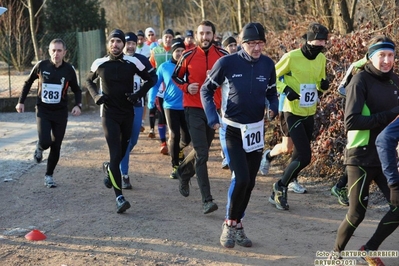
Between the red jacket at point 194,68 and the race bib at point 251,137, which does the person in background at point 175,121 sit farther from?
the race bib at point 251,137

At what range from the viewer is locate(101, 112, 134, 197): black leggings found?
768 cm

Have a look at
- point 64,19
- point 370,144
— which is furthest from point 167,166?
point 64,19

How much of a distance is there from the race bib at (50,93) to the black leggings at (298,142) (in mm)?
3170

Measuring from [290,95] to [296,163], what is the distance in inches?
32.9

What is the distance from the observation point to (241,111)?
640 cm

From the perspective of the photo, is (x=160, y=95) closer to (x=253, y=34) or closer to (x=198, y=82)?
(x=198, y=82)

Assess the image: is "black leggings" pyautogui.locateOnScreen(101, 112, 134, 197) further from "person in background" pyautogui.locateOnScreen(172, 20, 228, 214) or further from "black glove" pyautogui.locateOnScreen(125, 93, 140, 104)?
"person in background" pyautogui.locateOnScreen(172, 20, 228, 214)

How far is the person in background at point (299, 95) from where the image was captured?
788 centimetres

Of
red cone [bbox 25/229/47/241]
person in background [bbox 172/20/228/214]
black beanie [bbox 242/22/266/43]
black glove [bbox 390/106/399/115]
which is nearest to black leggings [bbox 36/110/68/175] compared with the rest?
person in background [bbox 172/20/228/214]

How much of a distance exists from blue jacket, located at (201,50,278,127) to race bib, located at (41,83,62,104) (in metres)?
3.15

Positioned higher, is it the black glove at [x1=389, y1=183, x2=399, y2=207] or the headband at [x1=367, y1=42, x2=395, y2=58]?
the headband at [x1=367, y1=42, x2=395, y2=58]

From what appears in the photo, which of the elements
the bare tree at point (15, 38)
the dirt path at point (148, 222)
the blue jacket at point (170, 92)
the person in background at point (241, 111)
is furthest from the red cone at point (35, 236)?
the bare tree at point (15, 38)

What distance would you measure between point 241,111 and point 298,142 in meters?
1.71

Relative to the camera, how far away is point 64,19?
25906 millimetres
